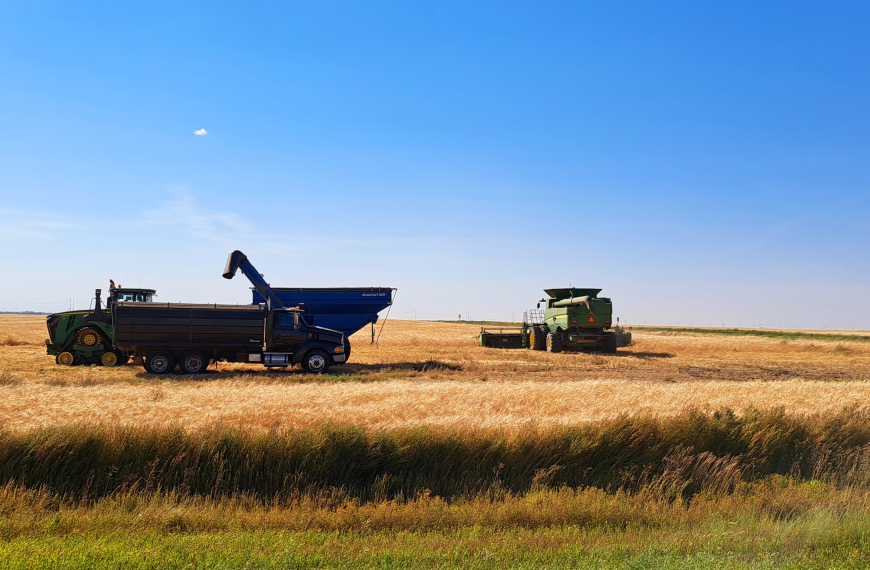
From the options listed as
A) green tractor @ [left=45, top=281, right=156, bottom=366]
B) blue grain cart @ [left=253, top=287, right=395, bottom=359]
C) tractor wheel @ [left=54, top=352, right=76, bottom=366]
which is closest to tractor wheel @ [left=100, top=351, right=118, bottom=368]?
green tractor @ [left=45, top=281, right=156, bottom=366]

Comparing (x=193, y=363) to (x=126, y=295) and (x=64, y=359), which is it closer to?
(x=126, y=295)

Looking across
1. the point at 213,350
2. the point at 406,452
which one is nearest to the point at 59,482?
the point at 406,452

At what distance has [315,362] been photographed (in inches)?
886

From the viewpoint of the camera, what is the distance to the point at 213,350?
21969mm

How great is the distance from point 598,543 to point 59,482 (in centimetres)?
701

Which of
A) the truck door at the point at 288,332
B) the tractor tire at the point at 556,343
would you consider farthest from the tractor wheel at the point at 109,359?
the tractor tire at the point at 556,343

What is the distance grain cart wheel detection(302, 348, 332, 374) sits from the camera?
22453mm

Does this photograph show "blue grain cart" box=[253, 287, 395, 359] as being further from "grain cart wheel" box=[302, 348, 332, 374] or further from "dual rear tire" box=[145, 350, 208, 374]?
"dual rear tire" box=[145, 350, 208, 374]

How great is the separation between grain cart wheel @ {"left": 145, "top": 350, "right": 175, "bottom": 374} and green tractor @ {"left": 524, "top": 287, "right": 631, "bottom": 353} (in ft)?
63.1

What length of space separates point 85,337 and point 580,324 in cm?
2218

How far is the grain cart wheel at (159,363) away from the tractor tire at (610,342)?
21399 millimetres

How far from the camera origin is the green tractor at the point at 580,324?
33188mm

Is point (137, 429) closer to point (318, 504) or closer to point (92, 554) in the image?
point (318, 504)

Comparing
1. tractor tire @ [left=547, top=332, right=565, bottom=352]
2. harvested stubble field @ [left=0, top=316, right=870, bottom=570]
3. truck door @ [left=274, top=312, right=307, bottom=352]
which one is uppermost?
truck door @ [left=274, top=312, right=307, bottom=352]
